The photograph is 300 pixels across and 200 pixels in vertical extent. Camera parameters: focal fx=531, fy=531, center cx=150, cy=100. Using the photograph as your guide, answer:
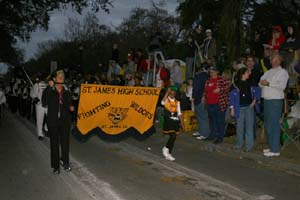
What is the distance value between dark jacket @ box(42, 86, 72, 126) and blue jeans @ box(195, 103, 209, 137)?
573 centimetres

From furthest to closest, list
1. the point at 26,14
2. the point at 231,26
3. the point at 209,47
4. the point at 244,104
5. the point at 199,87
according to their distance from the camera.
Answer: the point at 26,14, the point at 231,26, the point at 209,47, the point at 199,87, the point at 244,104

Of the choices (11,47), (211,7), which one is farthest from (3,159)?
(11,47)

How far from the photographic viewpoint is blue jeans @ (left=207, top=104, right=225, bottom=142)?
1362 cm

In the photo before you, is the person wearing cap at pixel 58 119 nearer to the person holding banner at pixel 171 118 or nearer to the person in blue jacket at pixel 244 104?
the person holding banner at pixel 171 118

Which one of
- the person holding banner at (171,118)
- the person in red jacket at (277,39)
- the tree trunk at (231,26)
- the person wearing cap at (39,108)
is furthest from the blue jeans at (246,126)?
the tree trunk at (231,26)

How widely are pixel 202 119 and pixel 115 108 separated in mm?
2608

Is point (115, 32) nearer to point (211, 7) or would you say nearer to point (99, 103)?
point (211, 7)

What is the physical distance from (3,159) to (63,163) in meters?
2.13

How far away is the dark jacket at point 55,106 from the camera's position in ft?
32.4

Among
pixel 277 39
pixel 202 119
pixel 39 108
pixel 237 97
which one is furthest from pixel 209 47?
pixel 237 97

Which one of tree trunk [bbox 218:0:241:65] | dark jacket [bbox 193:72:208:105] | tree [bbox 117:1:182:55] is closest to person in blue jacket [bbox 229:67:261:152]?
dark jacket [bbox 193:72:208:105]

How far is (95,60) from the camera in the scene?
227ft

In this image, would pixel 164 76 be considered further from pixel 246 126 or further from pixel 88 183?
pixel 88 183

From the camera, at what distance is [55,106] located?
32.6 ft
